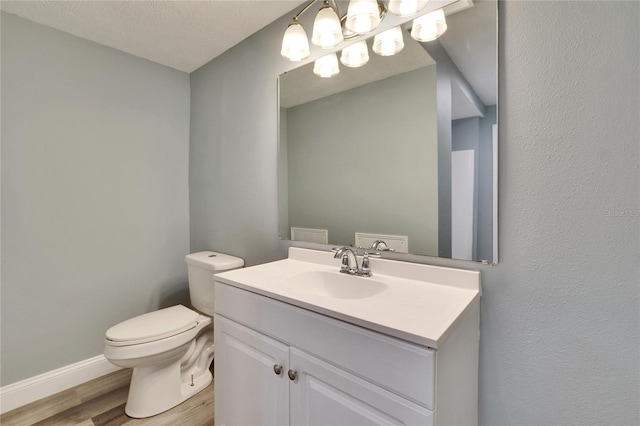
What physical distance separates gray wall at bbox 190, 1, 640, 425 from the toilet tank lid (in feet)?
4.19

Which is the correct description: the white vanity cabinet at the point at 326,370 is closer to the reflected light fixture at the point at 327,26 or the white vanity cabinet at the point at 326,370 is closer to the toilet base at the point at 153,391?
the toilet base at the point at 153,391

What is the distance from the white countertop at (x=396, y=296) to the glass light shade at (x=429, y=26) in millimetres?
897

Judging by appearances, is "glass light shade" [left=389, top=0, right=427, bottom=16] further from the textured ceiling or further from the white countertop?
the white countertop

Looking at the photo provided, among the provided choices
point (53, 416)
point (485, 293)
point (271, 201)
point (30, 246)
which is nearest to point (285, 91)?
point (271, 201)

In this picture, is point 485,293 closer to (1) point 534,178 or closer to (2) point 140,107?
(1) point 534,178

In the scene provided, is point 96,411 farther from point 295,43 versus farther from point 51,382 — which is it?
point 295,43

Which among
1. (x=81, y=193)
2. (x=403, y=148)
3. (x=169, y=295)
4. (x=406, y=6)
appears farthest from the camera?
(x=169, y=295)

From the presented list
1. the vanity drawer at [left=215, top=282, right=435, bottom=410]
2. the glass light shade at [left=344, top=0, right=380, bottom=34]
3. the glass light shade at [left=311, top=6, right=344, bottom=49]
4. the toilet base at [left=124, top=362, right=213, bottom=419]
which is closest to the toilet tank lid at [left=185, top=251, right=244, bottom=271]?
the toilet base at [left=124, top=362, right=213, bottom=419]

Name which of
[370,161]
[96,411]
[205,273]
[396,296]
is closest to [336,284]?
[396,296]

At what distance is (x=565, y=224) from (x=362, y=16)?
1.06 meters

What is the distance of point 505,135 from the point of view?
954mm

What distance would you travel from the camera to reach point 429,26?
1097 mm

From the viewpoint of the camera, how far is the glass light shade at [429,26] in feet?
3.51

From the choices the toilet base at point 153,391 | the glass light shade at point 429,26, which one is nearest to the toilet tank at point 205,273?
the toilet base at point 153,391
